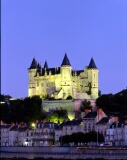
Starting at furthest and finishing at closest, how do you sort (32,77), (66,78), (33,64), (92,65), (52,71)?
(33,64)
(32,77)
(92,65)
(52,71)
(66,78)

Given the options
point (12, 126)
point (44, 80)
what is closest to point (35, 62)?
point (44, 80)

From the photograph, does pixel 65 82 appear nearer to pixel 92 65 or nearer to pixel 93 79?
pixel 93 79

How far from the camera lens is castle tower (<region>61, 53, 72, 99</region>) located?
2040 inches

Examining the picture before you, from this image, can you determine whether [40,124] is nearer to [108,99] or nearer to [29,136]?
[29,136]

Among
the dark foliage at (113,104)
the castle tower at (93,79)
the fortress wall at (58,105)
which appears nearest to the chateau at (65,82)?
the castle tower at (93,79)

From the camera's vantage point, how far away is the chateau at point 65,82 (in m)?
51.9

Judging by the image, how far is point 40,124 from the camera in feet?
128

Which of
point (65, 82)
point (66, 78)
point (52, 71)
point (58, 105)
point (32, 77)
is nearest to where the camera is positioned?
point (58, 105)

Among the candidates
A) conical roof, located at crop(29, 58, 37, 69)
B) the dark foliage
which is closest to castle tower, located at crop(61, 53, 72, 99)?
conical roof, located at crop(29, 58, 37, 69)

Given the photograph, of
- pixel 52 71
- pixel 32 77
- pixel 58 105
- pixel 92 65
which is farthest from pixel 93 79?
pixel 58 105

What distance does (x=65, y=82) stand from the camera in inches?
2061

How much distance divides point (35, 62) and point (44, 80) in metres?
4.45

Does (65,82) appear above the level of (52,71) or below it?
below

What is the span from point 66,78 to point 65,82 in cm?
43
